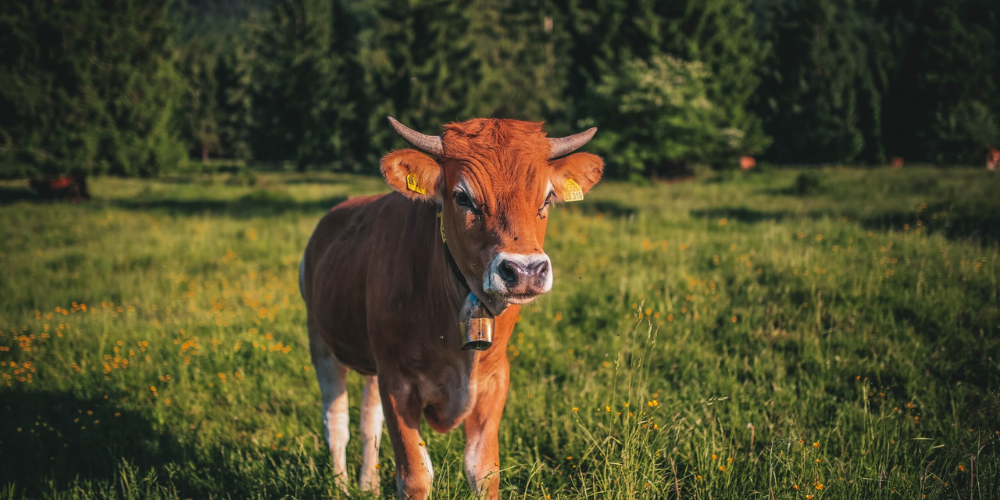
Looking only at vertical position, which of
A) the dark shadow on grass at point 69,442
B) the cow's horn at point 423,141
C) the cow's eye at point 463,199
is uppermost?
the cow's horn at point 423,141

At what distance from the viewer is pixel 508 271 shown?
7.16 ft

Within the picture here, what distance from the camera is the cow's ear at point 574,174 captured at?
2.84m

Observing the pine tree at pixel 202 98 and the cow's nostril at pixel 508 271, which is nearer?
the cow's nostril at pixel 508 271

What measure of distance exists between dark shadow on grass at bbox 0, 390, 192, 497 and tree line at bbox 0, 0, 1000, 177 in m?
16.8

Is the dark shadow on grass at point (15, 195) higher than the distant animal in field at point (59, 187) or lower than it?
lower

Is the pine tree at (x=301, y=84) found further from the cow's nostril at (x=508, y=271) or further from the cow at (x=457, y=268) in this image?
the cow's nostril at (x=508, y=271)

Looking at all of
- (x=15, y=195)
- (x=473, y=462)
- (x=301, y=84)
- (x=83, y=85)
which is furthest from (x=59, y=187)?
(x=301, y=84)

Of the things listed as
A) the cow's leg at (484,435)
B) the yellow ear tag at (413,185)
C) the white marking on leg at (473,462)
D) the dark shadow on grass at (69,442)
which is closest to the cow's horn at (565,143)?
the yellow ear tag at (413,185)

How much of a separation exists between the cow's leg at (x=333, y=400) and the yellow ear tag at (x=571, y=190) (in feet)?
7.04

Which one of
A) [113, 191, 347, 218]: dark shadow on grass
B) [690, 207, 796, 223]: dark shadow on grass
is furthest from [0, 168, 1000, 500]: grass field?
[113, 191, 347, 218]: dark shadow on grass

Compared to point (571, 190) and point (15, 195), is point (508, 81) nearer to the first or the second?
point (15, 195)

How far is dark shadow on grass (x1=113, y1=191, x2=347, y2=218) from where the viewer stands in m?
15.8

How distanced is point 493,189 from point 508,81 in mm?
41800

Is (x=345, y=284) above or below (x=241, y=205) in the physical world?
above
